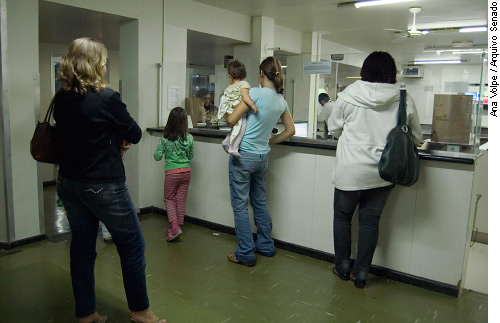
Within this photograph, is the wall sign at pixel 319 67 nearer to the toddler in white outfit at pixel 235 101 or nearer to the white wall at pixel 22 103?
the toddler in white outfit at pixel 235 101

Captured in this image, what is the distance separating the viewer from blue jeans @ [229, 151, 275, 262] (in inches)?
122

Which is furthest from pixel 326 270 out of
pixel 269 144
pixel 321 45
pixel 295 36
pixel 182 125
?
pixel 321 45

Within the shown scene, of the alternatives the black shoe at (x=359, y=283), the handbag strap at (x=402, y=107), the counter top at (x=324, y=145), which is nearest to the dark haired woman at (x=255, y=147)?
the counter top at (x=324, y=145)

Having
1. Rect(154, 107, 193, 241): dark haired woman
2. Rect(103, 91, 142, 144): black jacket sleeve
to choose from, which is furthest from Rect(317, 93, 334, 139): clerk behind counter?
Rect(103, 91, 142, 144): black jacket sleeve

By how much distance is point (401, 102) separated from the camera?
2633mm

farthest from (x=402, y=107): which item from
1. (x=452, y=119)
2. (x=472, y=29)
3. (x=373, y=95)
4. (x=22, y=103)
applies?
(x=472, y=29)

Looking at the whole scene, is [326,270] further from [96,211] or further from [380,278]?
[96,211]

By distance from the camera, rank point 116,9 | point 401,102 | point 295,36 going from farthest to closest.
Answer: point 295,36 < point 116,9 < point 401,102

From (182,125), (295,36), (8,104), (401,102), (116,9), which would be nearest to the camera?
(401,102)

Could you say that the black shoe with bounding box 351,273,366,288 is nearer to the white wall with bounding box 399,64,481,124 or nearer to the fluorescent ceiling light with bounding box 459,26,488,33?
the white wall with bounding box 399,64,481,124

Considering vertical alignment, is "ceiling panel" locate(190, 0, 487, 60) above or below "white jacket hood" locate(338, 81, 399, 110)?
above

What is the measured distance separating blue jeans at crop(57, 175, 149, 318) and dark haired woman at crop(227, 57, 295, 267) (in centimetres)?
111

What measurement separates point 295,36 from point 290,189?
5.02 m

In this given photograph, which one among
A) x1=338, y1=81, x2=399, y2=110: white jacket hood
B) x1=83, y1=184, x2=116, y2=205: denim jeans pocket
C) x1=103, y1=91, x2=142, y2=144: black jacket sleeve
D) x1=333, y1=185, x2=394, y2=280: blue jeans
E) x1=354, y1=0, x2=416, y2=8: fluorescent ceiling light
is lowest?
x1=333, y1=185, x2=394, y2=280: blue jeans
